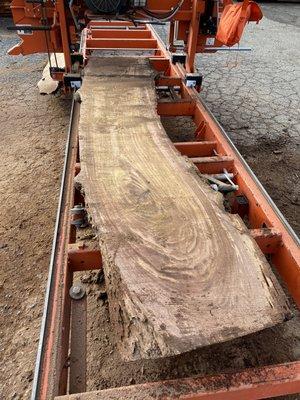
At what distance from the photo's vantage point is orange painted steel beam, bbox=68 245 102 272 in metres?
1.68

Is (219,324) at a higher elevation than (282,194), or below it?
higher

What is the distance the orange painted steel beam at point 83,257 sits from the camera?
1.68 meters

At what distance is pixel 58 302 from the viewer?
4.93 ft

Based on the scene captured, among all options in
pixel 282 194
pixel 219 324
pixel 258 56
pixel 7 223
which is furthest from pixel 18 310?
pixel 258 56

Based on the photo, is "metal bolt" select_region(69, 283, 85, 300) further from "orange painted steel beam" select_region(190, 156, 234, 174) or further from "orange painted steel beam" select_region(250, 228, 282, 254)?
"orange painted steel beam" select_region(190, 156, 234, 174)

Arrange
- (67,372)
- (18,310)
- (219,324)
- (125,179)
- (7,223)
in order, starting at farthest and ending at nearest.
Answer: (7,223), (18,310), (125,179), (67,372), (219,324)

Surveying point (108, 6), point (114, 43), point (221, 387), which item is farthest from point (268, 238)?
point (114, 43)

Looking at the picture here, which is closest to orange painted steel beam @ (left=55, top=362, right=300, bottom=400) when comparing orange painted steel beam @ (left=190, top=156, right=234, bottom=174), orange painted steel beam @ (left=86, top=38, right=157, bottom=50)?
orange painted steel beam @ (left=190, top=156, right=234, bottom=174)

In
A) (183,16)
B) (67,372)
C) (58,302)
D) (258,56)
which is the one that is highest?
(183,16)

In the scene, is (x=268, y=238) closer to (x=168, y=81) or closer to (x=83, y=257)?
(x=83, y=257)

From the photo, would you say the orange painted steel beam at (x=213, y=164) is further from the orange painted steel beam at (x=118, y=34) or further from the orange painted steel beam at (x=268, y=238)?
the orange painted steel beam at (x=118, y=34)

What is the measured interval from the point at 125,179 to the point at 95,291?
2.78ft

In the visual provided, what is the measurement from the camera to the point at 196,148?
2625 mm

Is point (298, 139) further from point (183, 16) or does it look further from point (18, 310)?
point (18, 310)
